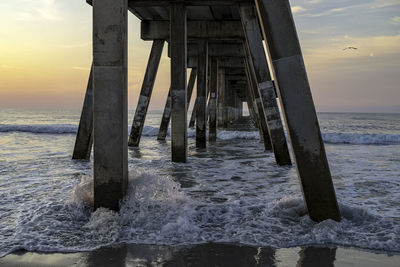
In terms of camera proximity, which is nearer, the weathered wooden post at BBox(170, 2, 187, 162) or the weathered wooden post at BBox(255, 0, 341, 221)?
the weathered wooden post at BBox(255, 0, 341, 221)

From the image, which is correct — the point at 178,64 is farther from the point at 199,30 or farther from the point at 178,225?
the point at 178,225

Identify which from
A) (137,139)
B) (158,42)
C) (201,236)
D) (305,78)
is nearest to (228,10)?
(158,42)

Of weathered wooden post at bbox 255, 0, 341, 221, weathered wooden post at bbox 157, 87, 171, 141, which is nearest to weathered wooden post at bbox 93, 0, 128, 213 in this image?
weathered wooden post at bbox 255, 0, 341, 221

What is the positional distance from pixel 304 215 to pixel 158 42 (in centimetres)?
914

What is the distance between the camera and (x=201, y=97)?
1211cm

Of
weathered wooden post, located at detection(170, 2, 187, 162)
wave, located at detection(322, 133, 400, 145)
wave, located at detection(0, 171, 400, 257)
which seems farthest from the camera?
wave, located at detection(322, 133, 400, 145)

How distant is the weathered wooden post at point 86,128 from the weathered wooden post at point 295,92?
5434mm

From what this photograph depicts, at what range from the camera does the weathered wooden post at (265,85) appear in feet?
26.5

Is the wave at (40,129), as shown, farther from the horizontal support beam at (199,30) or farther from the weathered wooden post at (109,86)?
the weathered wooden post at (109,86)

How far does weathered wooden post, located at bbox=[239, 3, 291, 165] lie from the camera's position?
808 centimetres

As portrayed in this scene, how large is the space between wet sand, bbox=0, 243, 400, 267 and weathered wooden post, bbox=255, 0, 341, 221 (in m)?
0.74

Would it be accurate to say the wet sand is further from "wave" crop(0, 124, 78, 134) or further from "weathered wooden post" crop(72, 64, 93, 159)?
"wave" crop(0, 124, 78, 134)

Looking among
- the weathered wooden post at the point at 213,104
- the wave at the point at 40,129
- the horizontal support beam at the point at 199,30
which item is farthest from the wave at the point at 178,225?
the wave at the point at 40,129

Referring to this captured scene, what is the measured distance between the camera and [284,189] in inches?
227
